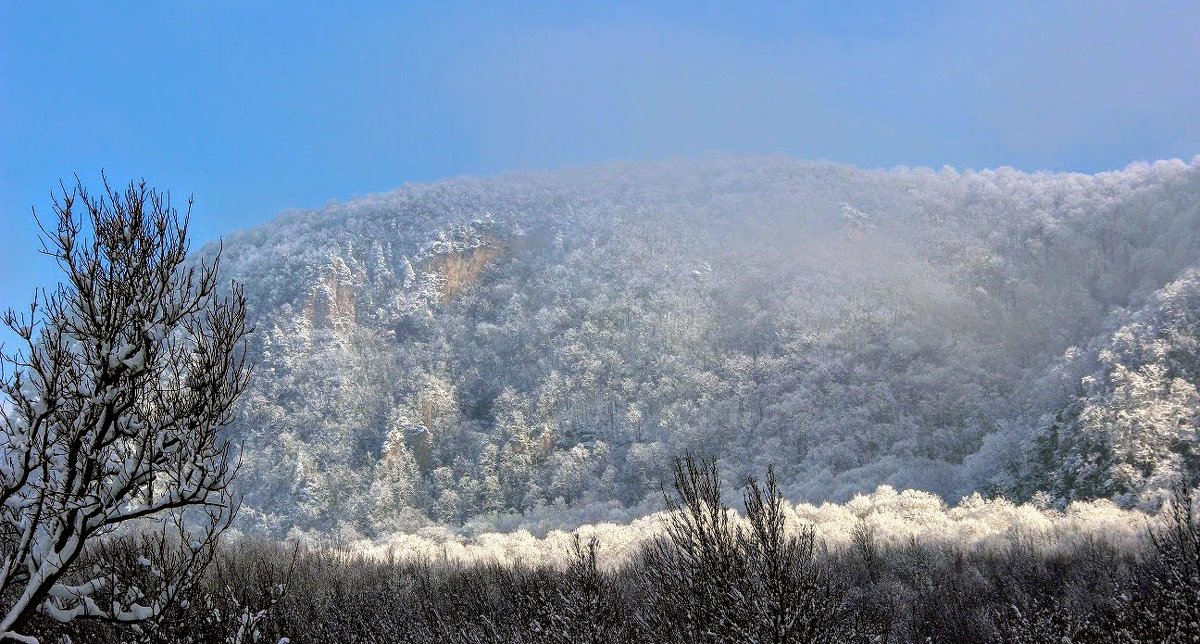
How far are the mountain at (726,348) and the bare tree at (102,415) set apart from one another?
51964 mm

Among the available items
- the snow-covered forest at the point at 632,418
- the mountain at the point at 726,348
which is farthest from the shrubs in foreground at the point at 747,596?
the mountain at the point at 726,348

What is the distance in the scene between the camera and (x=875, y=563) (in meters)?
34.9

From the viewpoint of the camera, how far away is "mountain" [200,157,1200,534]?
64.1 metres

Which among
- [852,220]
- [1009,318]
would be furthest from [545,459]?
[852,220]

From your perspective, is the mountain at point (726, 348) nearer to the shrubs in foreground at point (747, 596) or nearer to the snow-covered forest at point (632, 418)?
the snow-covered forest at point (632, 418)

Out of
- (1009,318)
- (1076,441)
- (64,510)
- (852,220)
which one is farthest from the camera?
(852,220)

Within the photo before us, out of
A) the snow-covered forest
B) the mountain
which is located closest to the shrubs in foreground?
the snow-covered forest

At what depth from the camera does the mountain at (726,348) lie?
64.1 metres

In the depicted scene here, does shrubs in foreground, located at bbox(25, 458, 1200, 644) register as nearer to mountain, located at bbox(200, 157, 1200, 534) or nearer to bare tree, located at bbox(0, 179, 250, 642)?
bare tree, located at bbox(0, 179, 250, 642)

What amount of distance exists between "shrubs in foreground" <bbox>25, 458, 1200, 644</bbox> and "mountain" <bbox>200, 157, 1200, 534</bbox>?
2106cm

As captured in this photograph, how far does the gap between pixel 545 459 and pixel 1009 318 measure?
2743 inches

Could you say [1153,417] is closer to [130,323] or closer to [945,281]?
[130,323]

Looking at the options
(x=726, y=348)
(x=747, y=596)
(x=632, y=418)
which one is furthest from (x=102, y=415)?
(x=726, y=348)

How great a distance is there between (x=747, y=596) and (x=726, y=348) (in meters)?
103
